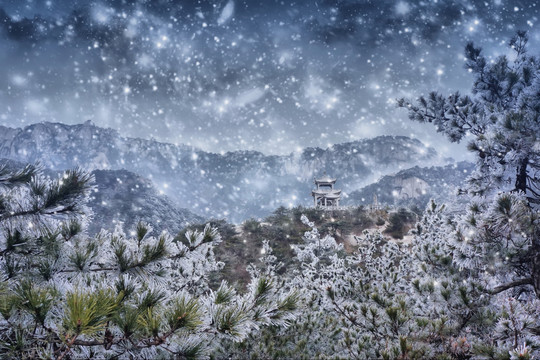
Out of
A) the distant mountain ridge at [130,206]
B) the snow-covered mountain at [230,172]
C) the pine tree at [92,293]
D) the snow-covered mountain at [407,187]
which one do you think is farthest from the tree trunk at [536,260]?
the snow-covered mountain at [230,172]

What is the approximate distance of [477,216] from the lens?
3.44 meters

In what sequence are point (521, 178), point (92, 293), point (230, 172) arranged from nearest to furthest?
point (92, 293) < point (521, 178) < point (230, 172)

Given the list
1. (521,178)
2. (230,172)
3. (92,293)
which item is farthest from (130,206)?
(230,172)

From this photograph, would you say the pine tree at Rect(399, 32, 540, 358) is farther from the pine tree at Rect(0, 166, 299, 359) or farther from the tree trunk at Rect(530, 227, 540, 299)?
the pine tree at Rect(0, 166, 299, 359)

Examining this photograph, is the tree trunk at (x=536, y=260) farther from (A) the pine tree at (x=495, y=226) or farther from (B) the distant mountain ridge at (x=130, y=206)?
(B) the distant mountain ridge at (x=130, y=206)

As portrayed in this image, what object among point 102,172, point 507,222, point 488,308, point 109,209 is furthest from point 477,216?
point 102,172

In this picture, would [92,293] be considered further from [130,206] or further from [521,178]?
[130,206]

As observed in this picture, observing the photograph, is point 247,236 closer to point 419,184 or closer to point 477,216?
point 477,216

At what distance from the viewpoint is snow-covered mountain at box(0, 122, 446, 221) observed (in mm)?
138125

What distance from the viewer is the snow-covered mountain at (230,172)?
13812cm

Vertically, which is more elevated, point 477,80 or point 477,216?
point 477,80

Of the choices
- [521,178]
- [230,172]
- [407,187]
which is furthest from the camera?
[230,172]

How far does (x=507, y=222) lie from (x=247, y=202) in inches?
6667

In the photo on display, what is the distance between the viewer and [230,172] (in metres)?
200
